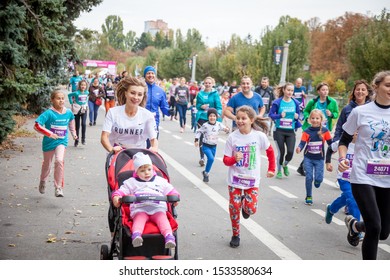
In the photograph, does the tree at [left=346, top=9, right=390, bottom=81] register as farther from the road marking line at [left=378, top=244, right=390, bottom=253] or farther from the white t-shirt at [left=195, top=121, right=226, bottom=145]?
the road marking line at [left=378, top=244, right=390, bottom=253]

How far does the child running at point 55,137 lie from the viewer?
815 cm

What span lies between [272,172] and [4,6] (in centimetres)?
477

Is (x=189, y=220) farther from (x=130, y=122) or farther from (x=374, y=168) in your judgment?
(x=374, y=168)

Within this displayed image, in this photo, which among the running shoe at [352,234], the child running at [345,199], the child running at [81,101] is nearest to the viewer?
the running shoe at [352,234]

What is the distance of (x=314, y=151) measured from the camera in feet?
28.3

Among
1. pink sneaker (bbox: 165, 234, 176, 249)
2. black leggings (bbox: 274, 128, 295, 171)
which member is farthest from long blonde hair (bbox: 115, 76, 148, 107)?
black leggings (bbox: 274, 128, 295, 171)

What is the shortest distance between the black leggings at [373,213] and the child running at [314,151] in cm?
329

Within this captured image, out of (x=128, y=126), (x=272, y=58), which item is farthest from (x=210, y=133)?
(x=272, y=58)

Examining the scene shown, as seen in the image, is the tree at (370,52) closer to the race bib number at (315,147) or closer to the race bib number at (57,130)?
the race bib number at (315,147)

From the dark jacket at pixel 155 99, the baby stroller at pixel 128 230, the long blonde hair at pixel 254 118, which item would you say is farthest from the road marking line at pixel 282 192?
the baby stroller at pixel 128 230

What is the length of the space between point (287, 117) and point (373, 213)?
5.67 meters

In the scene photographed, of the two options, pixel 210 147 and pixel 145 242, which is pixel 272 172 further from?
pixel 210 147
